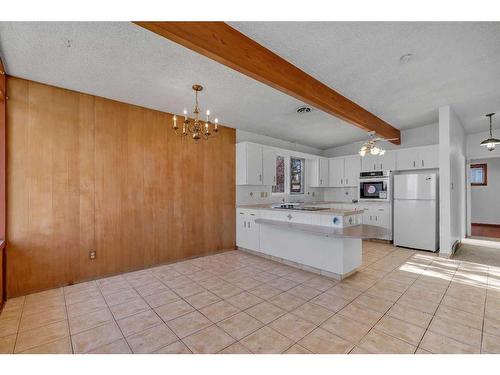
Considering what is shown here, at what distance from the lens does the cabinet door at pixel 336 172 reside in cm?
625

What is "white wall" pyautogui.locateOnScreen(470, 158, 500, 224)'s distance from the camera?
24.6 feet

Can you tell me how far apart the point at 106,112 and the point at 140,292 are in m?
2.55

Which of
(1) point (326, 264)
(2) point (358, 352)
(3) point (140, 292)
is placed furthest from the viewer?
(1) point (326, 264)

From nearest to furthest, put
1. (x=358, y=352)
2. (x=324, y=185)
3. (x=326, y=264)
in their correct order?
(x=358, y=352) → (x=326, y=264) → (x=324, y=185)

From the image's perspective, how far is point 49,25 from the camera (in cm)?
190

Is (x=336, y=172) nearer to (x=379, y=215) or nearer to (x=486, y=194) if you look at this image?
(x=379, y=215)

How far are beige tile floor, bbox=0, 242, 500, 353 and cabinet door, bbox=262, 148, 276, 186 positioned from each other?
6.93 feet

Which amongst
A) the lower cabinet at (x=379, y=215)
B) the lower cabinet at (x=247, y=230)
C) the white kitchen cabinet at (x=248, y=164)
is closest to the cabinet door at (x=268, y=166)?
the white kitchen cabinet at (x=248, y=164)

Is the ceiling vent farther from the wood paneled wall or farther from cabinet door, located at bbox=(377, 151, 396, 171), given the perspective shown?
cabinet door, located at bbox=(377, 151, 396, 171)

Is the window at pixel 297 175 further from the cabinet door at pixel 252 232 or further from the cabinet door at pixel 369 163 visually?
the cabinet door at pixel 252 232

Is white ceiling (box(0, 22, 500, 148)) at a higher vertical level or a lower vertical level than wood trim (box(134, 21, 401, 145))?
higher

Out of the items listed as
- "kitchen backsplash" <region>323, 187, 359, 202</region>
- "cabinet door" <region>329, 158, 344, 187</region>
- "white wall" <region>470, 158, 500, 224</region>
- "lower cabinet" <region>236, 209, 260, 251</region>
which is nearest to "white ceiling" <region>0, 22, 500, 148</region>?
"lower cabinet" <region>236, 209, 260, 251</region>
